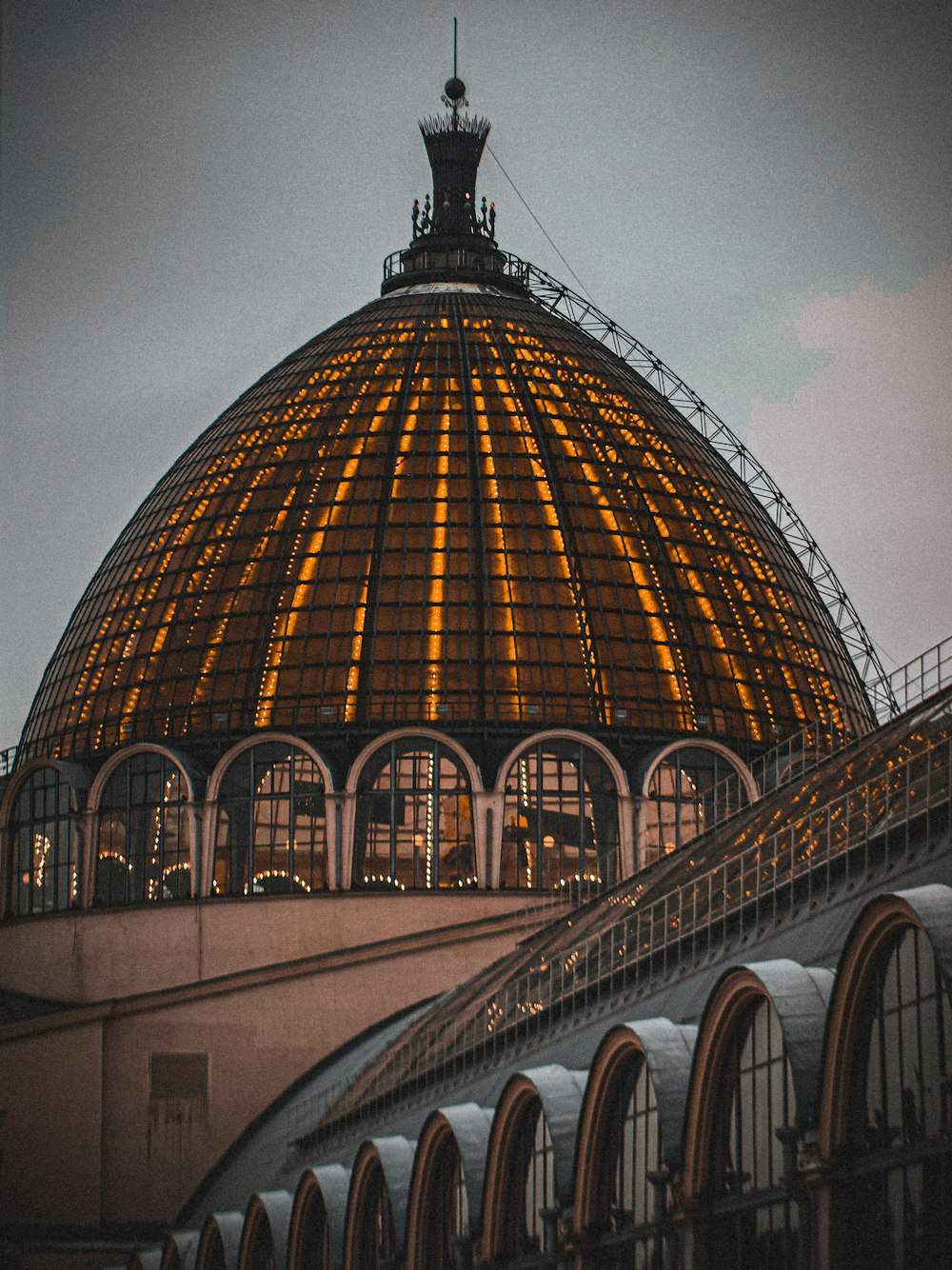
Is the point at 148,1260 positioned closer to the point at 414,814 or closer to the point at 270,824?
the point at 270,824

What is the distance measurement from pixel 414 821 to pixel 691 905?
87.4ft

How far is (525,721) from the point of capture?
223 ft

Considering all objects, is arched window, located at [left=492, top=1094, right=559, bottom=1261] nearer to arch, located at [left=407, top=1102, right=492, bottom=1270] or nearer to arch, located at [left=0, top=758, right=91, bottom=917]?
arch, located at [left=407, top=1102, right=492, bottom=1270]

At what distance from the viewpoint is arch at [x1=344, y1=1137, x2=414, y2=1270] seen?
135ft

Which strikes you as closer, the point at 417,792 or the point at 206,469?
the point at 417,792

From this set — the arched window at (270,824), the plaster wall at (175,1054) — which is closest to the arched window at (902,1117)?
the plaster wall at (175,1054)

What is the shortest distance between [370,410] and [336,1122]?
27114mm

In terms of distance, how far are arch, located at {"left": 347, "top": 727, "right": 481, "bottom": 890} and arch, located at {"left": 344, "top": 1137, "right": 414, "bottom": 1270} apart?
2218 cm

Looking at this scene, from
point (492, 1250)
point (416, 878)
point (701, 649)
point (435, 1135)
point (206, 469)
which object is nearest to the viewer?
point (492, 1250)

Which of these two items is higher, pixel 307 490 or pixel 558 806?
pixel 307 490

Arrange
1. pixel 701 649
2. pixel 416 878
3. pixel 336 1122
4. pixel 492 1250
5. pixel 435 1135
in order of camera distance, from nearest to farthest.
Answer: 1. pixel 492 1250
2. pixel 435 1135
3. pixel 336 1122
4. pixel 416 878
5. pixel 701 649

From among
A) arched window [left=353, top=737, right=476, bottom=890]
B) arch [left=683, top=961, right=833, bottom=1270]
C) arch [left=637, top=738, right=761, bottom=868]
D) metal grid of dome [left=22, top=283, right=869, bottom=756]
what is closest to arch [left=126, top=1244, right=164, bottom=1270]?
arched window [left=353, top=737, right=476, bottom=890]

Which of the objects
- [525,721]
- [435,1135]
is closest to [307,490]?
[525,721]

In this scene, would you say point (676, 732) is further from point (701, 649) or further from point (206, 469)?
point (206, 469)
